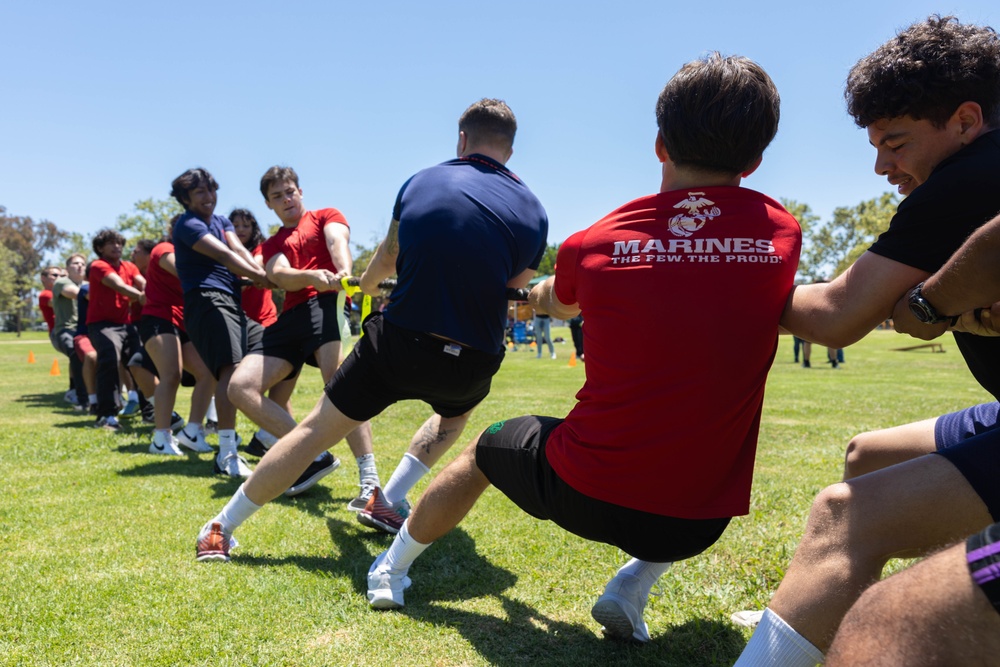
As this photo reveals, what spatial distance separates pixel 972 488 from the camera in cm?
167

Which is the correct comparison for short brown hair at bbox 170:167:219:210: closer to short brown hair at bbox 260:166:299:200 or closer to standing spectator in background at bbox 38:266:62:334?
short brown hair at bbox 260:166:299:200

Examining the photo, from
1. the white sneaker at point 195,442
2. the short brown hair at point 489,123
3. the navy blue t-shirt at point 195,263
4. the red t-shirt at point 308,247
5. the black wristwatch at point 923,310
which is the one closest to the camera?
the black wristwatch at point 923,310

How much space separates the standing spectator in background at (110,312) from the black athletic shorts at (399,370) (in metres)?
5.95

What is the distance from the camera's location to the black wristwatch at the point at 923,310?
176 centimetres

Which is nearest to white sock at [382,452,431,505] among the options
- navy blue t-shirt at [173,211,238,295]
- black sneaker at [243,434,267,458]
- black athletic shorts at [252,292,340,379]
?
black athletic shorts at [252,292,340,379]

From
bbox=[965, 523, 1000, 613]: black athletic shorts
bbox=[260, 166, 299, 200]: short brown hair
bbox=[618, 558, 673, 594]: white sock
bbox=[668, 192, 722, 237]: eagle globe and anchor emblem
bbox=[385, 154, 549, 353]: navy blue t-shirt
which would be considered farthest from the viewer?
bbox=[260, 166, 299, 200]: short brown hair

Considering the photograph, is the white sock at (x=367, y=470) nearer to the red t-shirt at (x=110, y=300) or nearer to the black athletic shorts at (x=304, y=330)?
the black athletic shorts at (x=304, y=330)

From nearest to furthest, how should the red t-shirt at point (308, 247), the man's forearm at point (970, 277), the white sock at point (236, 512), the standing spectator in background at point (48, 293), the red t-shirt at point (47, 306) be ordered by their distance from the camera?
1. the man's forearm at point (970, 277)
2. the white sock at point (236, 512)
3. the red t-shirt at point (308, 247)
4. the standing spectator in background at point (48, 293)
5. the red t-shirt at point (47, 306)

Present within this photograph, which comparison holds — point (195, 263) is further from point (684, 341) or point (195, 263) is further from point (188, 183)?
point (684, 341)

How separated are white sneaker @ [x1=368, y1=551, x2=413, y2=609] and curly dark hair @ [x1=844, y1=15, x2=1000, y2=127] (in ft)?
8.02

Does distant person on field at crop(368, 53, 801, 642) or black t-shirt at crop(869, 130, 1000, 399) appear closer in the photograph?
black t-shirt at crop(869, 130, 1000, 399)

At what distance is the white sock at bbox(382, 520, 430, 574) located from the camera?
2.99m

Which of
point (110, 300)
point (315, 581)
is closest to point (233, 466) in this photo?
point (315, 581)

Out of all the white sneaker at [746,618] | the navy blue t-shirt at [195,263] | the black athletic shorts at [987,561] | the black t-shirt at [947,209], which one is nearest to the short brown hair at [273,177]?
the navy blue t-shirt at [195,263]
